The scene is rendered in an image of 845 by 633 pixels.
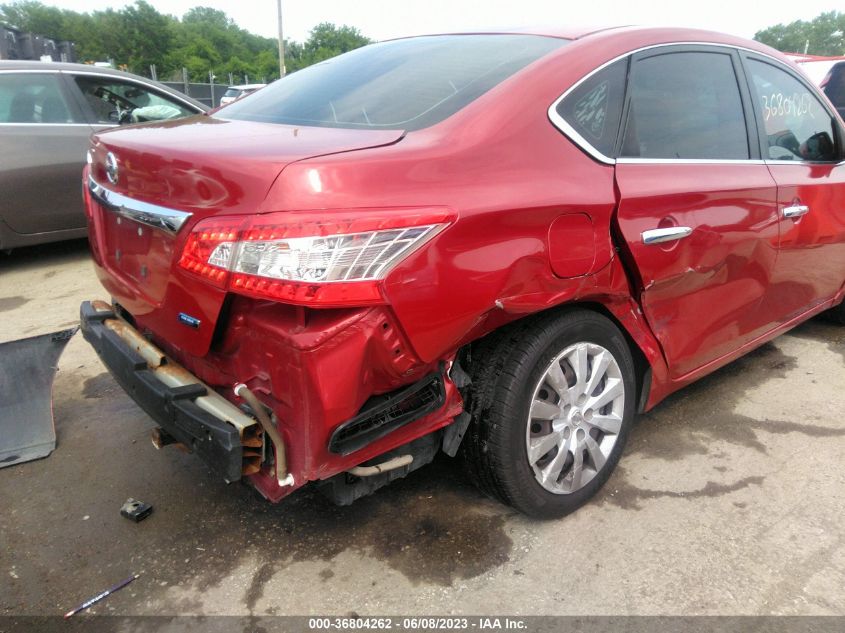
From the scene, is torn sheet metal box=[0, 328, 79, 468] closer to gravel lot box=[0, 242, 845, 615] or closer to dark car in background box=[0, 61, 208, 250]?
gravel lot box=[0, 242, 845, 615]

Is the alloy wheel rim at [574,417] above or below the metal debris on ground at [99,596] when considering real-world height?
above

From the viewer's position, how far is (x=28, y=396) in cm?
306

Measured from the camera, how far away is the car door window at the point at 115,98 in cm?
580

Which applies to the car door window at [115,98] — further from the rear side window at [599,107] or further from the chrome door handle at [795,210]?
the chrome door handle at [795,210]

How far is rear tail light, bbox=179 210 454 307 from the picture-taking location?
5.55 ft

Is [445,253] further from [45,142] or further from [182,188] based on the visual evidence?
[45,142]

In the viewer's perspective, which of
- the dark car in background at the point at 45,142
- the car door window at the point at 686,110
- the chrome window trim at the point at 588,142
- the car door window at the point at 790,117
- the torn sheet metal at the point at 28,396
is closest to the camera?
the chrome window trim at the point at 588,142

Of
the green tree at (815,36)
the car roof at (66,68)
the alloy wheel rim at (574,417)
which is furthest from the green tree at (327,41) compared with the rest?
the alloy wheel rim at (574,417)

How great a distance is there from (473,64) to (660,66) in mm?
735

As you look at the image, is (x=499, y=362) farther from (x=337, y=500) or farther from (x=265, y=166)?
(x=265, y=166)

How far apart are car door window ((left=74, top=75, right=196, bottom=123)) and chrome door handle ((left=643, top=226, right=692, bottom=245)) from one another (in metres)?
4.60

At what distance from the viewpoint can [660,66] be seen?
2.56m

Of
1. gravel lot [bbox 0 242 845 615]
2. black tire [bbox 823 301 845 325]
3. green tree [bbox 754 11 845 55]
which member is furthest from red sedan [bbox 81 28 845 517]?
green tree [bbox 754 11 845 55]

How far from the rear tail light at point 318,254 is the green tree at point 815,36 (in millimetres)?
103260
